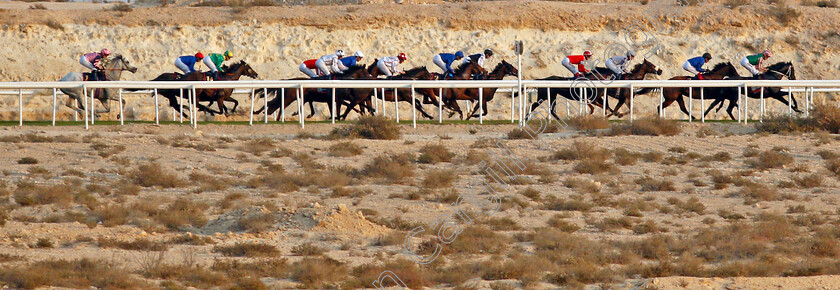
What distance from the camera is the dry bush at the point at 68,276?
10.3 meters

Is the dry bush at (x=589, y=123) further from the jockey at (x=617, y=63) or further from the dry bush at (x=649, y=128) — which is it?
the jockey at (x=617, y=63)

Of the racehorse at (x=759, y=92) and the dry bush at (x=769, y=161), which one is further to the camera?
the racehorse at (x=759, y=92)

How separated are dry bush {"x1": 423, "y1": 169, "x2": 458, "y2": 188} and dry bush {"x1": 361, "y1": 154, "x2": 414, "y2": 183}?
33 centimetres

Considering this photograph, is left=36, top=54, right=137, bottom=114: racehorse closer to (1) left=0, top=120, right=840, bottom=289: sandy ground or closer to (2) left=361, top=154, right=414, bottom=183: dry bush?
(1) left=0, top=120, right=840, bottom=289: sandy ground

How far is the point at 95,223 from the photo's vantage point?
13.4m

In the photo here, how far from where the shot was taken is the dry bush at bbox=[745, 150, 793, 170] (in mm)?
17125

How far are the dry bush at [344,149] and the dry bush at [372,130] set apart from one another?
91cm

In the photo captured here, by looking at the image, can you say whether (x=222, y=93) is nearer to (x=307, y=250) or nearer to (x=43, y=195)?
(x=43, y=195)

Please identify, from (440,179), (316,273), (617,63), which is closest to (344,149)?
(440,179)

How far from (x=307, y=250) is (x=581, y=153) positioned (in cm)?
661

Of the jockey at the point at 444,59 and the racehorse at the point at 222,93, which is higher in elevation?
the jockey at the point at 444,59

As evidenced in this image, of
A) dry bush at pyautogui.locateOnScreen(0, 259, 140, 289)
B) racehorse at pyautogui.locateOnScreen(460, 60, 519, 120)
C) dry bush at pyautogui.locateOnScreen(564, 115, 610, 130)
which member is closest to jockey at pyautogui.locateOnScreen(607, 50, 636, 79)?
racehorse at pyautogui.locateOnScreen(460, 60, 519, 120)

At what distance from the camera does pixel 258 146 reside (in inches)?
717

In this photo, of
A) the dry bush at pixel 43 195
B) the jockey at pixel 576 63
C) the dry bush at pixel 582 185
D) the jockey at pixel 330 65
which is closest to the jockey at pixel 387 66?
the jockey at pixel 330 65
